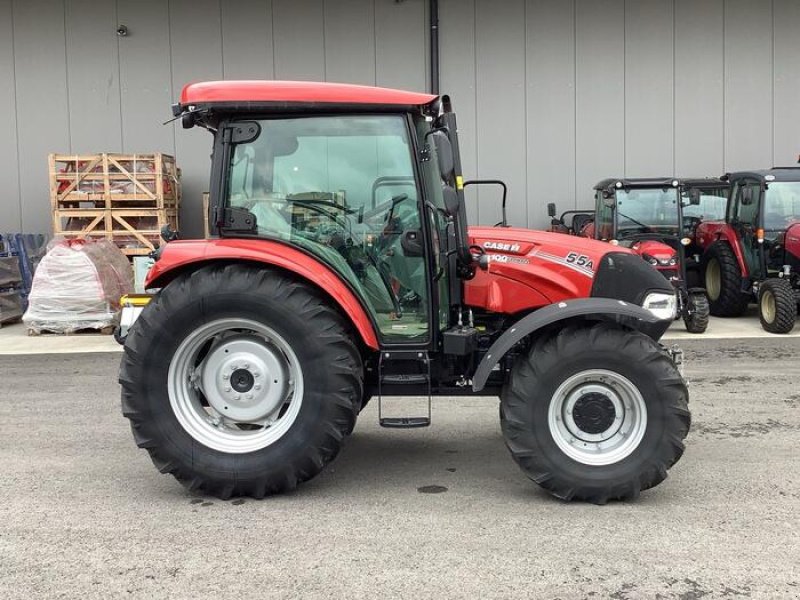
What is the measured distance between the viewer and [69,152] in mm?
14148

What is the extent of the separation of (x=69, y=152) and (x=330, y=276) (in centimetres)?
1194

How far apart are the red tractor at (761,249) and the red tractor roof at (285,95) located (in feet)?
26.4

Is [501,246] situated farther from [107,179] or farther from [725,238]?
[107,179]

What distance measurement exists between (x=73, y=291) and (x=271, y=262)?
26.3ft

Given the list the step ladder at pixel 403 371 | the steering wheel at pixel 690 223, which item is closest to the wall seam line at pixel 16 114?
the step ladder at pixel 403 371

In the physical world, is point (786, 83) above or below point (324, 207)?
above

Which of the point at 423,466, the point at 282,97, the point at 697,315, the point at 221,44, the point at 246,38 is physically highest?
the point at 246,38

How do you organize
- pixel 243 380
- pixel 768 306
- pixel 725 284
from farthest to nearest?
pixel 725 284, pixel 768 306, pixel 243 380

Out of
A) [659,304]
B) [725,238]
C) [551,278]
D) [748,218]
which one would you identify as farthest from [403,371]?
[725,238]

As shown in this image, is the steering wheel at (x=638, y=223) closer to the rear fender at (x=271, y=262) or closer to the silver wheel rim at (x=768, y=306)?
the silver wheel rim at (x=768, y=306)

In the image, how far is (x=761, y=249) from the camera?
1105cm

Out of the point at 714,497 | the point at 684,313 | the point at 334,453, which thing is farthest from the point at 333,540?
the point at 684,313

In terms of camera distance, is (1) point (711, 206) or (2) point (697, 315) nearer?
(2) point (697, 315)

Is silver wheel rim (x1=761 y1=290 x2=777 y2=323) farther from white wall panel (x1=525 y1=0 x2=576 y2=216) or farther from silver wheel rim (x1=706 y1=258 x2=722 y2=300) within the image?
white wall panel (x1=525 y1=0 x2=576 y2=216)
